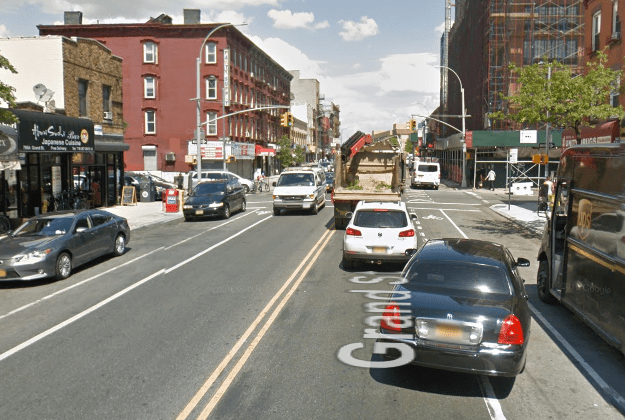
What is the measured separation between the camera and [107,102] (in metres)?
32.0

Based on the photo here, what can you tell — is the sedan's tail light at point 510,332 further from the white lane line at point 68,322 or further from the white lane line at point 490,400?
the white lane line at point 68,322

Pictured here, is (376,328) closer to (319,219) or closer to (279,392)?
(279,392)

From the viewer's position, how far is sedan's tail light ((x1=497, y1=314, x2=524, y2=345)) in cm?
643

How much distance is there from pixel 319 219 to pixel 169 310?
594 inches

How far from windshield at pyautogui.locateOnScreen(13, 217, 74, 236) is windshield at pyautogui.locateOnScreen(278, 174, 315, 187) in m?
14.0

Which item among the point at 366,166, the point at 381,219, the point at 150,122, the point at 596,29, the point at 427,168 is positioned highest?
the point at 596,29

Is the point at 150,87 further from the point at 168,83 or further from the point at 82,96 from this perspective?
the point at 82,96

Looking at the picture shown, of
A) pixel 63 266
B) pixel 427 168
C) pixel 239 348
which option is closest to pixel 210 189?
pixel 63 266

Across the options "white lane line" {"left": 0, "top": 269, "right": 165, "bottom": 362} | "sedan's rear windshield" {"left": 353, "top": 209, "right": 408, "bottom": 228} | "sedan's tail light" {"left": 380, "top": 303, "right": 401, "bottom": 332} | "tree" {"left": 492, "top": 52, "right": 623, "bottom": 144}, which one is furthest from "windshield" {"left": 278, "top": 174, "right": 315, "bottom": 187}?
"sedan's tail light" {"left": 380, "top": 303, "right": 401, "bottom": 332}

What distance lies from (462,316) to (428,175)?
1649 inches

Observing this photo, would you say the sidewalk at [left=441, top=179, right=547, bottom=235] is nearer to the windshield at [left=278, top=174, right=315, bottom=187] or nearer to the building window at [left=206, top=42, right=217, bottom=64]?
the windshield at [left=278, top=174, right=315, bottom=187]

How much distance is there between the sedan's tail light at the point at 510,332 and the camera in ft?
21.1

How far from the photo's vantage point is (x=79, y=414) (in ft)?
19.9

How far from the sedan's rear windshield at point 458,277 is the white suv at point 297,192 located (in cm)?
1859
